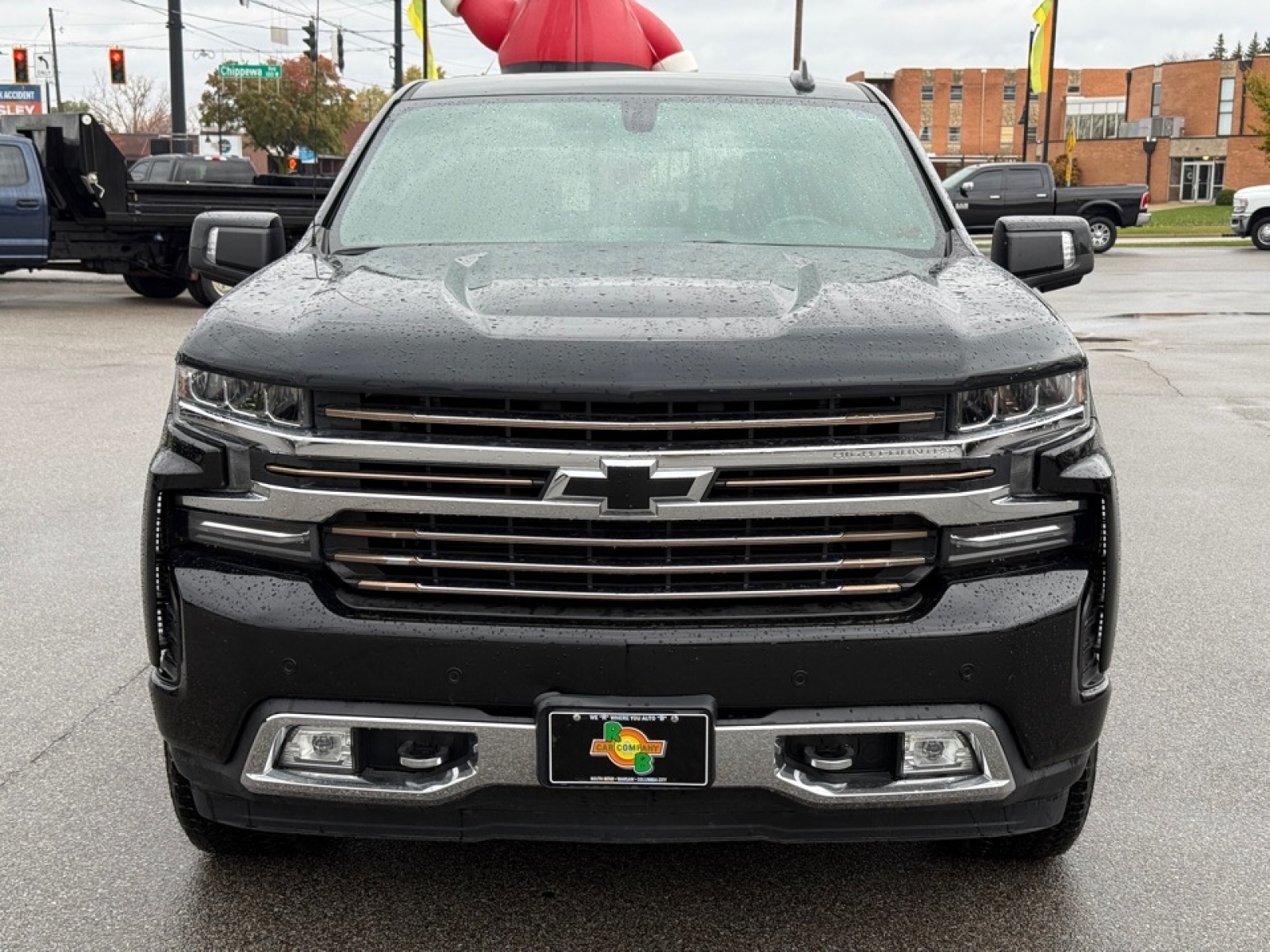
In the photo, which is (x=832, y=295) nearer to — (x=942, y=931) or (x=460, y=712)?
(x=460, y=712)

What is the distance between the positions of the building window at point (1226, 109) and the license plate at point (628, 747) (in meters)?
87.3

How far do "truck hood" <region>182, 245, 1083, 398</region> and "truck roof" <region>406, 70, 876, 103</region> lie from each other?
1305 millimetres

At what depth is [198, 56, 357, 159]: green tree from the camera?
2645 inches

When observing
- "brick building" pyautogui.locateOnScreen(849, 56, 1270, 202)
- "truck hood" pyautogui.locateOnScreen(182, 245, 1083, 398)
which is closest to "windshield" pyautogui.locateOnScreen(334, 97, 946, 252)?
"truck hood" pyautogui.locateOnScreen(182, 245, 1083, 398)

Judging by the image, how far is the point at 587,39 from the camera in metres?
8.23

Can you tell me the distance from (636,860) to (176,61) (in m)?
29.1

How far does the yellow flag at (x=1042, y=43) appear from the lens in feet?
130

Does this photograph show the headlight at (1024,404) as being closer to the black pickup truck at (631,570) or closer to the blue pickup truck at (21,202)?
the black pickup truck at (631,570)

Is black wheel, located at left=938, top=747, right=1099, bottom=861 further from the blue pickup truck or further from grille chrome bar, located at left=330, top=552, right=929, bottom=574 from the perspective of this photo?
the blue pickup truck

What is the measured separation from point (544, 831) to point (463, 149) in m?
2.19

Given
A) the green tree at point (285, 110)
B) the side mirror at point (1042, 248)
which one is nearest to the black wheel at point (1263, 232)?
the side mirror at point (1042, 248)

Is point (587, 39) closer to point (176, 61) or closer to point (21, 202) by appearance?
point (21, 202)

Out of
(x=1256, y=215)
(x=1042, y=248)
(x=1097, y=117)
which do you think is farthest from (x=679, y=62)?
(x=1097, y=117)

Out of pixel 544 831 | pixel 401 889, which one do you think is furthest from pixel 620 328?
pixel 401 889
